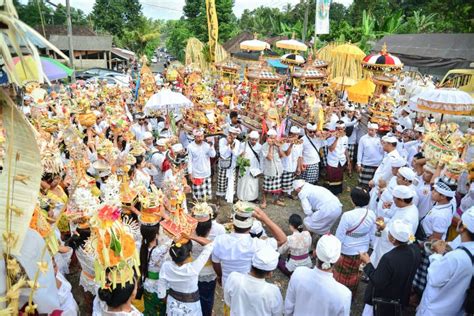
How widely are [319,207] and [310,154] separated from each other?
7.59ft

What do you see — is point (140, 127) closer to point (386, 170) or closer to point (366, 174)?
point (366, 174)

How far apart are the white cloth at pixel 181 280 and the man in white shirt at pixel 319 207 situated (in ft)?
6.95

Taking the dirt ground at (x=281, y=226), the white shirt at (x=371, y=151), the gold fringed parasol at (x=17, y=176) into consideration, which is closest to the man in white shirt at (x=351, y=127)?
the dirt ground at (x=281, y=226)

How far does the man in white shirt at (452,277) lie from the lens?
2.98 meters

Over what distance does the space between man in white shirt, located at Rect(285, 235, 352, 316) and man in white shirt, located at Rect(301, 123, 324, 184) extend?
4.36 meters

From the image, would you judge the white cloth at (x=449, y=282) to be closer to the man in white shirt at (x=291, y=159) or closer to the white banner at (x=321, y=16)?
the man in white shirt at (x=291, y=159)

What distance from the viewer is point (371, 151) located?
6957 millimetres

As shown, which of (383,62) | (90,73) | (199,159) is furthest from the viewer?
(90,73)

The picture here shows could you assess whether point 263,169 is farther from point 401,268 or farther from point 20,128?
point 20,128

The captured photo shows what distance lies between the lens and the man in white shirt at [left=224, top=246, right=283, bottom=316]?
2742 mm

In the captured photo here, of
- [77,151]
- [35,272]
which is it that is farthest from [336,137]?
[35,272]

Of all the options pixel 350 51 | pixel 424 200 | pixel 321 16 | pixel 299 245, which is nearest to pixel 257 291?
pixel 299 245

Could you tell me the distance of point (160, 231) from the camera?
362cm

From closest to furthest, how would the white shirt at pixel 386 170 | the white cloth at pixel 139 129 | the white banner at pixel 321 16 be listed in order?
the white shirt at pixel 386 170 → the white cloth at pixel 139 129 → the white banner at pixel 321 16
